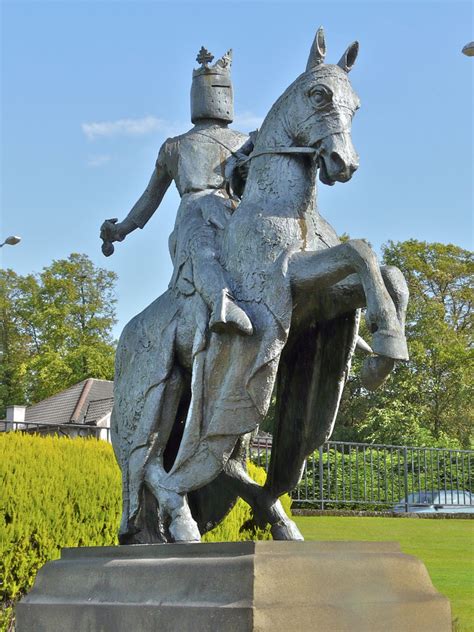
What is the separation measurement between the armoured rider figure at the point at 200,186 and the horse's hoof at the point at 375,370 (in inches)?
36.1

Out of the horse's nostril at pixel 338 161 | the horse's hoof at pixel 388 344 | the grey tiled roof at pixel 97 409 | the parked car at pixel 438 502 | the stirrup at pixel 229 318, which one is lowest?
the parked car at pixel 438 502

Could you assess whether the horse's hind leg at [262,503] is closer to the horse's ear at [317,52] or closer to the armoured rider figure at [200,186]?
the armoured rider figure at [200,186]

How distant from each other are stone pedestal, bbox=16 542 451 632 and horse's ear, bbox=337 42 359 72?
261 cm

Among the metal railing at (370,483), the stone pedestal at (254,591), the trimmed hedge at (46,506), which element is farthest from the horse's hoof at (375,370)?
the metal railing at (370,483)

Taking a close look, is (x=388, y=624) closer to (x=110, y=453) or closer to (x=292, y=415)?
(x=292, y=415)

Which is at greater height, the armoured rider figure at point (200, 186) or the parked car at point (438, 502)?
the armoured rider figure at point (200, 186)

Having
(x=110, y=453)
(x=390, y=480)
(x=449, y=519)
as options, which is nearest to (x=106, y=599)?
(x=110, y=453)

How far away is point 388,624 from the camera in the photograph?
4.55m

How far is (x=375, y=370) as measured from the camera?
15.7ft

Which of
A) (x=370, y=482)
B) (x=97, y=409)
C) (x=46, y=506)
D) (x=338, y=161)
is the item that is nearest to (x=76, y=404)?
(x=97, y=409)

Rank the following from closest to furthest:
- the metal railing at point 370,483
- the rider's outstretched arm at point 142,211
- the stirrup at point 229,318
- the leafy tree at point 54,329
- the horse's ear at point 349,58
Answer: the stirrup at point 229,318
the horse's ear at point 349,58
the rider's outstretched arm at point 142,211
the metal railing at point 370,483
the leafy tree at point 54,329

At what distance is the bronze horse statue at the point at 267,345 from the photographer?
5.03 m

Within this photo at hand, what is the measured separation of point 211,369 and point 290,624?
149 cm

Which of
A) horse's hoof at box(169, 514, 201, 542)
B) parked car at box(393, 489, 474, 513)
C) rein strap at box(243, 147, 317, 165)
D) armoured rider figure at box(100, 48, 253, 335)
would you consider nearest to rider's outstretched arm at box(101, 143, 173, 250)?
armoured rider figure at box(100, 48, 253, 335)
